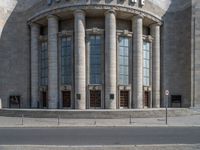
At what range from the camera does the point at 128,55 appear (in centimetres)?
3653

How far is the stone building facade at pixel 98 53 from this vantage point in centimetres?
3425

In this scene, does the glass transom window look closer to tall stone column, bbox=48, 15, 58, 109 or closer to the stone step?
the stone step

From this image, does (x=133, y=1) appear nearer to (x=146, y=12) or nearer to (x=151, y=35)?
(x=146, y=12)

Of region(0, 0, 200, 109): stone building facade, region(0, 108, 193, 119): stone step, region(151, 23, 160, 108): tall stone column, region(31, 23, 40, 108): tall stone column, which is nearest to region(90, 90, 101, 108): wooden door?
region(0, 0, 200, 109): stone building facade

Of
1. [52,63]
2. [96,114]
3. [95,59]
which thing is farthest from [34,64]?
[96,114]

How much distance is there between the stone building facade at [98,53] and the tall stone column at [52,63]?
146mm

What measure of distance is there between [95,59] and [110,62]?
2.65 m

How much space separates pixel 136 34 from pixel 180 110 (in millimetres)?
12935

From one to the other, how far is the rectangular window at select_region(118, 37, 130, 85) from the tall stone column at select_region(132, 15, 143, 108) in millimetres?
1111

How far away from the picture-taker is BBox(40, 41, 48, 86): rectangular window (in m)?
38.8

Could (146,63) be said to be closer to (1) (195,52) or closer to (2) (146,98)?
(2) (146,98)

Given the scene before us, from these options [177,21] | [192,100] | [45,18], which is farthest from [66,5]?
[192,100]

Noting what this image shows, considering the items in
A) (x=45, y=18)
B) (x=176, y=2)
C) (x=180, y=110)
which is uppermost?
(x=176, y=2)

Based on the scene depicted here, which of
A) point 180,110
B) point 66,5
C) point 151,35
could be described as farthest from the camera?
point 151,35
